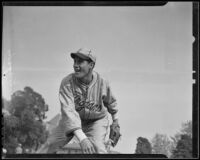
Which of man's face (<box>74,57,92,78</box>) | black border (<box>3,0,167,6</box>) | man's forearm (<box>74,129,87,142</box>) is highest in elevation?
black border (<box>3,0,167,6</box>)

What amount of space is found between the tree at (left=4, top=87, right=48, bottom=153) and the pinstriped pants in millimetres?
50

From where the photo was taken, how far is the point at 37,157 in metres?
2.59

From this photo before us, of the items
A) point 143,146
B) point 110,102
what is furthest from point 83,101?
point 143,146

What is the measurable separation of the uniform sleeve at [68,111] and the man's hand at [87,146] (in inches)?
4.0

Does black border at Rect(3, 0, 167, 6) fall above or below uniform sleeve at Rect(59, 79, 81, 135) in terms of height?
above

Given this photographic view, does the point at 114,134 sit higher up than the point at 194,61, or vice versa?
the point at 194,61

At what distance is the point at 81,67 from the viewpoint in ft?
8.71

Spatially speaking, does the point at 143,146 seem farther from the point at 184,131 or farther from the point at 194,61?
the point at 194,61

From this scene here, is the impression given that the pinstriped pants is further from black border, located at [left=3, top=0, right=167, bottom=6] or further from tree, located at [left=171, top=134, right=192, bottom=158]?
black border, located at [left=3, top=0, right=167, bottom=6]

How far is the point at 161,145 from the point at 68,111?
643 millimetres

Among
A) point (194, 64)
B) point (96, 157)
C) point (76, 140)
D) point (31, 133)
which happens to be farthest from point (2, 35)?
point (194, 64)

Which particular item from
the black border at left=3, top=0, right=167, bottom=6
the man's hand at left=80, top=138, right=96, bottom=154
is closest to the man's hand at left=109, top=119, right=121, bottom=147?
the man's hand at left=80, top=138, right=96, bottom=154

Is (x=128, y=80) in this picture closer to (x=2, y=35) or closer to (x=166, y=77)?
(x=166, y=77)

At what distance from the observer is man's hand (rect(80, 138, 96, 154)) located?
8.58 ft
